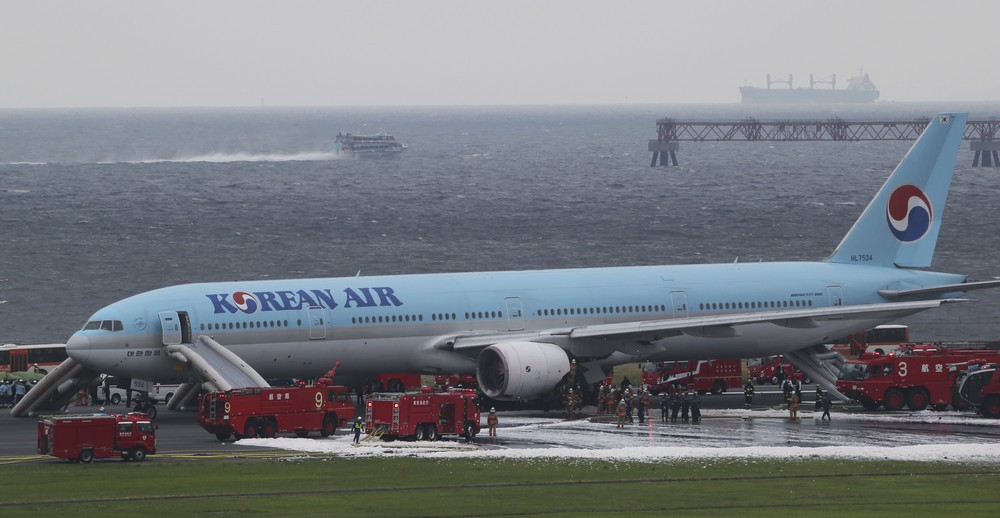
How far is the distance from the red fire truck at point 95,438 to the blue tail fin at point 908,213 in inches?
1347

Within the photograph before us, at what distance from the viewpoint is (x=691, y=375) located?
70312 mm

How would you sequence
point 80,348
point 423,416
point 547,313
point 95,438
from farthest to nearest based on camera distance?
point 547,313
point 80,348
point 423,416
point 95,438

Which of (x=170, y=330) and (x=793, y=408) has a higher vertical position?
(x=170, y=330)

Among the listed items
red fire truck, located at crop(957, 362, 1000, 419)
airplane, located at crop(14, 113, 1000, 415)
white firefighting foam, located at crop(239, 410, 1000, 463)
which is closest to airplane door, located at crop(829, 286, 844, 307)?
airplane, located at crop(14, 113, 1000, 415)

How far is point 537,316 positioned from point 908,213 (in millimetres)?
18076

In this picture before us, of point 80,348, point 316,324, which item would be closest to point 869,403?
point 316,324

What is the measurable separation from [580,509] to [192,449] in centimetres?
1695

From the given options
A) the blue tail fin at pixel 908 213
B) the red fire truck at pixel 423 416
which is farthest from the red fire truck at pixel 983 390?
the red fire truck at pixel 423 416

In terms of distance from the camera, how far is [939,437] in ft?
164

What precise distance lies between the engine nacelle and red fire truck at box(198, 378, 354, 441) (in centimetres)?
781

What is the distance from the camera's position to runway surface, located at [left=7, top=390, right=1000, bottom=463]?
45.6m

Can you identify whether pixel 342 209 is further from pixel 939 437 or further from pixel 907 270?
pixel 939 437

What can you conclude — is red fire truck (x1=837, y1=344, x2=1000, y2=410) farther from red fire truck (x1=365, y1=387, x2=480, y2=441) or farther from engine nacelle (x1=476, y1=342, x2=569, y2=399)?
red fire truck (x1=365, y1=387, x2=480, y2=441)

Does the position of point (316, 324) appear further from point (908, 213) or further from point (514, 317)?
point (908, 213)
